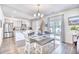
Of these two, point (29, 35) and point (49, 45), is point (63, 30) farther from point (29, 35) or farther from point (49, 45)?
point (29, 35)

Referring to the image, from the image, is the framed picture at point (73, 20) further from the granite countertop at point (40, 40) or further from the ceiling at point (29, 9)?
the granite countertop at point (40, 40)

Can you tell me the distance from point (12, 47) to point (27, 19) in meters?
0.79

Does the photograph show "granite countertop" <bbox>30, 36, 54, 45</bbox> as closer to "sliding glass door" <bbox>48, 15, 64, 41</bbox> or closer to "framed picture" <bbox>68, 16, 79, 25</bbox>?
"sliding glass door" <bbox>48, 15, 64, 41</bbox>

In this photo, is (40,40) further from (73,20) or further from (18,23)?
(73,20)

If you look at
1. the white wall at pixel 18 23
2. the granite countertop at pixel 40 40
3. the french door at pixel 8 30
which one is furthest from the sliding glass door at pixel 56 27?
the french door at pixel 8 30

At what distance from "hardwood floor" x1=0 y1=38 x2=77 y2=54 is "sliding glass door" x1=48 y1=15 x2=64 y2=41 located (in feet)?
0.68

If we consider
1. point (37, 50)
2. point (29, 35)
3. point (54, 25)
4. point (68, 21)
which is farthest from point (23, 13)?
point (68, 21)

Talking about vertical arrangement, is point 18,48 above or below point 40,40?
below

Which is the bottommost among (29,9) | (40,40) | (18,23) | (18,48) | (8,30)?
(18,48)

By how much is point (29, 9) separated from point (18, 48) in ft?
3.31

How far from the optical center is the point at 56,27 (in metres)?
2.01

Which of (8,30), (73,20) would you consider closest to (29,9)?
(8,30)

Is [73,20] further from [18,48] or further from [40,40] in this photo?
[18,48]

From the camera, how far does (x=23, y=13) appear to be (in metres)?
2.00
